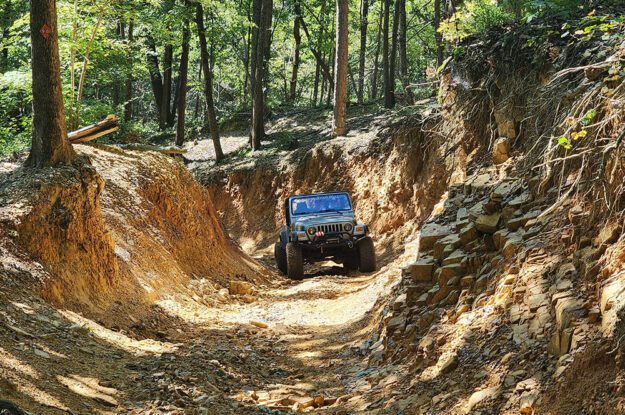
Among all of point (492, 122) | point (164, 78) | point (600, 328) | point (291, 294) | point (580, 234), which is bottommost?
point (291, 294)

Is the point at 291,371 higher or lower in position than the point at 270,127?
lower

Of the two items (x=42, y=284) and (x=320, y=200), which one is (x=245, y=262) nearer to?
(x=320, y=200)

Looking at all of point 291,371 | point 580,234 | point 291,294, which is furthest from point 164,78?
point 580,234

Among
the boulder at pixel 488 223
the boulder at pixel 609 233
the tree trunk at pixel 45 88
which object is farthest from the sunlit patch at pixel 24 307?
the boulder at pixel 609 233

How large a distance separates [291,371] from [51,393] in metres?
3.03

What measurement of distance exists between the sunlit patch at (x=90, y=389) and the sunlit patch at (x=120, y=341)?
5.05 ft

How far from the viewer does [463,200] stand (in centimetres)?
898

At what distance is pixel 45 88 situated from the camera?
915cm

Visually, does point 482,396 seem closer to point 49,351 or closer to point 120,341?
point 49,351

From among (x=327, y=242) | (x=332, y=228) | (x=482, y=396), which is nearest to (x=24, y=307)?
(x=482, y=396)

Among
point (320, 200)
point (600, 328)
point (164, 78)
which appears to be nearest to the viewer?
point (600, 328)

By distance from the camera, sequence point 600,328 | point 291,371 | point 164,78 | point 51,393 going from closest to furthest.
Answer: point 600,328 → point 51,393 → point 291,371 → point 164,78

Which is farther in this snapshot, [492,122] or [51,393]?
[492,122]

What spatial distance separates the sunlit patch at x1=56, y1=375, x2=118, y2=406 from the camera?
220 inches
